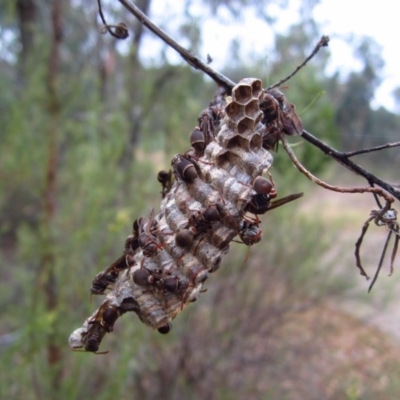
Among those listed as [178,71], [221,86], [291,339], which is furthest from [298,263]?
[221,86]

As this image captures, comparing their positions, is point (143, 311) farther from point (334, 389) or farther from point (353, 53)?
point (334, 389)

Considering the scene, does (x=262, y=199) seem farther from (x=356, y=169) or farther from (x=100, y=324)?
(x=100, y=324)

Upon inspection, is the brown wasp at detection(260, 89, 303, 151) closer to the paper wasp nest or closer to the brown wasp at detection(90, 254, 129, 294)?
the paper wasp nest

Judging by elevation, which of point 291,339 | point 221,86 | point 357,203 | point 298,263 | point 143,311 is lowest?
point 143,311

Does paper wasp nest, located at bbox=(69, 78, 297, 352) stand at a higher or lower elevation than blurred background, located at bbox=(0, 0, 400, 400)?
lower

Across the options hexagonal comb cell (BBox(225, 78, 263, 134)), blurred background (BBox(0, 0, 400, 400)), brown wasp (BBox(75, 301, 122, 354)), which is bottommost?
brown wasp (BBox(75, 301, 122, 354))

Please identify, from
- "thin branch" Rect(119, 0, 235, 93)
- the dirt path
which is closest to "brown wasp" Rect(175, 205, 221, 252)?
"thin branch" Rect(119, 0, 235, 93)
